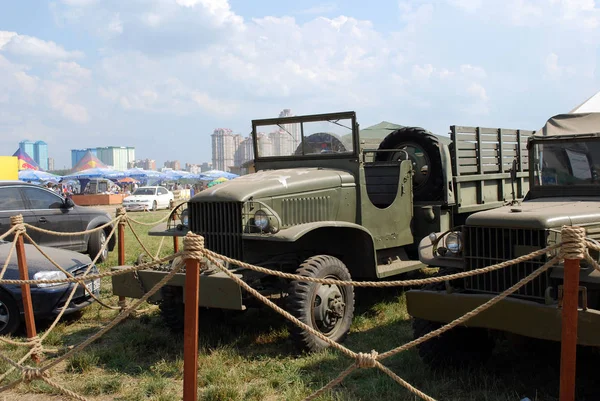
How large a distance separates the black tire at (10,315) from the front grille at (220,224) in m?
2.04

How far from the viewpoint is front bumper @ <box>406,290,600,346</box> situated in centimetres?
364

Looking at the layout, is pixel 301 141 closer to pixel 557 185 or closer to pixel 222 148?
pixel 557 185

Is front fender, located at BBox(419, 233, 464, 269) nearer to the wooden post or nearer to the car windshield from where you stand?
the wooden post

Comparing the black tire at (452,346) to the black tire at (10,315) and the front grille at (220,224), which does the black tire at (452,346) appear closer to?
the front grille at (220,224)

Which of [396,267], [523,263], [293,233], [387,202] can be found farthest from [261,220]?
[523,263]

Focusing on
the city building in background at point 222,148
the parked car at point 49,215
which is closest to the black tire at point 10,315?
→ the parked car at point 49,215

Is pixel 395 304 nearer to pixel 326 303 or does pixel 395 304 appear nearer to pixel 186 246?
pixel 326 303

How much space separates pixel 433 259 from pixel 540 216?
3.34 ft

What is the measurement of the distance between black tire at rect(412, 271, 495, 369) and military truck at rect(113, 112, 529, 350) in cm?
104

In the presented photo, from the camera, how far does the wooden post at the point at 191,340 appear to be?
135 inches

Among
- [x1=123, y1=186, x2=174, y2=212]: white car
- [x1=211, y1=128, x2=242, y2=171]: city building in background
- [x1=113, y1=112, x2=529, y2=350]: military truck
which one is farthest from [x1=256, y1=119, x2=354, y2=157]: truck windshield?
[x1=211, y1=128, x2=242, y2=171]: city building in background

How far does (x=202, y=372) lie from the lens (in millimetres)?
4930

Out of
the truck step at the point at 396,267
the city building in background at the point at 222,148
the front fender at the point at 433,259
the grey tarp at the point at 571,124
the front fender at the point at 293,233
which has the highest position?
the city building in background at the point at 222,148

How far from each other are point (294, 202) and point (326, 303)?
3.52 feet
